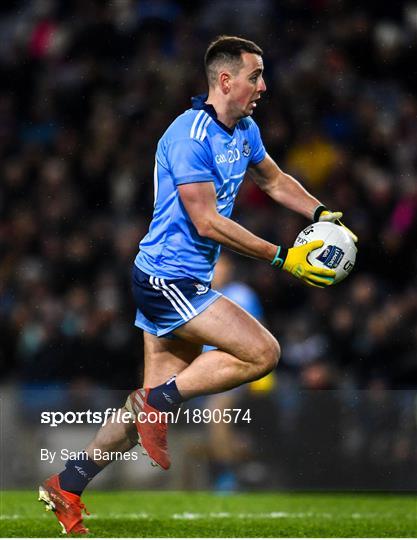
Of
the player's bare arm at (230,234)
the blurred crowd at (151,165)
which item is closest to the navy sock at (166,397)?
the player's bare arm at (230,234)

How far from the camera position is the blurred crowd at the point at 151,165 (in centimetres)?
1255

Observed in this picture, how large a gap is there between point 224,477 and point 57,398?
156 centimetres

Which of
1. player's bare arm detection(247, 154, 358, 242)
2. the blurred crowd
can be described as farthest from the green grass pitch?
the blurred crowd

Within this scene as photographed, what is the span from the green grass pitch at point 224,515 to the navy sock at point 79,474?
265 mm

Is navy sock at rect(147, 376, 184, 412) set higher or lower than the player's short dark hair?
lower

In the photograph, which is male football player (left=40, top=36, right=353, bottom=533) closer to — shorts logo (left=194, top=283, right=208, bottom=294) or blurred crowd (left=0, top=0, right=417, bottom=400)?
shorts logo (left=194, top=283, right=208, bottom=294)

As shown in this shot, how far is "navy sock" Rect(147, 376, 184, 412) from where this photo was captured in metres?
6.78

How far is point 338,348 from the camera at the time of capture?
12.3m

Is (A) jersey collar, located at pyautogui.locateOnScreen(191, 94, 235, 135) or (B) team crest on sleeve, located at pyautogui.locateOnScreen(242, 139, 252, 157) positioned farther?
(B) team crest on sleeve, located at pyautogui.locateOnScreen(242, 139, 252, 157)

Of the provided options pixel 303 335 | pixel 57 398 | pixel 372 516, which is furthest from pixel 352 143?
pixel 372 516

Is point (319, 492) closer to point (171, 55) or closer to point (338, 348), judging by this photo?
point (338, 348)

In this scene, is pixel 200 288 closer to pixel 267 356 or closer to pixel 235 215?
pixel 267 356

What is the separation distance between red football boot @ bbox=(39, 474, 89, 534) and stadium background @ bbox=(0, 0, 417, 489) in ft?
7.39

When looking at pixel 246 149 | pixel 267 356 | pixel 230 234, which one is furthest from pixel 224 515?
pixel 246 149
